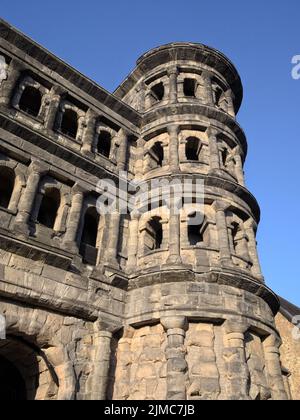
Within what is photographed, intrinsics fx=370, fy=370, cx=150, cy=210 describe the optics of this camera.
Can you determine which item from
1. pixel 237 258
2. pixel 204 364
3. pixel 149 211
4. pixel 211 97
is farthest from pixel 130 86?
pixel 204 364

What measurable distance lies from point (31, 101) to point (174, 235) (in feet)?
25.3

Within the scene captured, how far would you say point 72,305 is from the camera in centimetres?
1008

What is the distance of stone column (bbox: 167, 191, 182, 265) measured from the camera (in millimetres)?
11352

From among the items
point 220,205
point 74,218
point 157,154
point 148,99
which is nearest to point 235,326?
point 220,205

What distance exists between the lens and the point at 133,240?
42.1 feet

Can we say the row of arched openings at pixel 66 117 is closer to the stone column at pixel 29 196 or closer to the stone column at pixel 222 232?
the stone column at pixel 29 196

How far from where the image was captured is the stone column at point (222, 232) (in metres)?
11.6

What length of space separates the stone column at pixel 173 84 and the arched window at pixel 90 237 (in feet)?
20.3

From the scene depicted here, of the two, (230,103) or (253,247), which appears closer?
(253,247)

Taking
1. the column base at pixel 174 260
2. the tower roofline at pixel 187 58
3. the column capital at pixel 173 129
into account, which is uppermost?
the tower roofline at pixel 187 58

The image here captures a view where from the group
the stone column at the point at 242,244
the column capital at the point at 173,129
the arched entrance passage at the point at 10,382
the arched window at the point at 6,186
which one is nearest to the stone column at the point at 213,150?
the column capital at the point at 173,129

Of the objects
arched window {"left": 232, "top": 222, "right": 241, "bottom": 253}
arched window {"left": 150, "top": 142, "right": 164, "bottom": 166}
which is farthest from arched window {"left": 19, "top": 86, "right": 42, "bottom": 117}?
arched window {"left": 232, "top": 222, "right": 241, "bottom": 253}

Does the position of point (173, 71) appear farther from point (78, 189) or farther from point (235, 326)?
point (235, 326)

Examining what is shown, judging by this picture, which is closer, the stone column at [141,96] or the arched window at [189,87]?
the stone column at [141,96]
